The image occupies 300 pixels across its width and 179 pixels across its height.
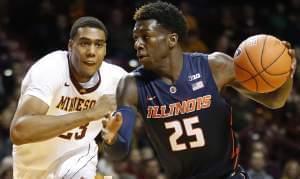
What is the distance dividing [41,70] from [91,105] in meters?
0.48

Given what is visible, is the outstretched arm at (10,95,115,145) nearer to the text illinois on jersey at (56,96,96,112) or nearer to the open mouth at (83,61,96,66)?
the text illinois on jersey at (56,96,96,112)

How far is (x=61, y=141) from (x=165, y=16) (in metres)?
1.32

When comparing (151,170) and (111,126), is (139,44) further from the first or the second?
(151,170)

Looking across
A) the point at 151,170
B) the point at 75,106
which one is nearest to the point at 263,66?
the point at 75,106

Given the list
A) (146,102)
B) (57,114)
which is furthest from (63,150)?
(146,102)

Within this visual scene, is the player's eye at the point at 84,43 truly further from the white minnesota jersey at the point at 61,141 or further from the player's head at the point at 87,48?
the white minnesota jersey at the point at 61,141

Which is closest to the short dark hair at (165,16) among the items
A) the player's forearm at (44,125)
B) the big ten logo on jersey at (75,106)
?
the player's forearm at (44,125)

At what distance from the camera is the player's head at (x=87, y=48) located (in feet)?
16.7

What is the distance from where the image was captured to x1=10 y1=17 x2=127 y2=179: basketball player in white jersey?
5.00m

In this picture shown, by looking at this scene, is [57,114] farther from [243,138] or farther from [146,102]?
[243,138]

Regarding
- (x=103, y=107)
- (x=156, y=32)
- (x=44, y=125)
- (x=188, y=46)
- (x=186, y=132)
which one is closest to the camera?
(x=186, y=132)

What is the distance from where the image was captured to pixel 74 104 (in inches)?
205

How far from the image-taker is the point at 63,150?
16.9 feet

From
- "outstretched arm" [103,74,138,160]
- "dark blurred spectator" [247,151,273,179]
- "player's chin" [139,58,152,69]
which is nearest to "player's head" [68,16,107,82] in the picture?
"outstretched arm" [103,74,138,160]
